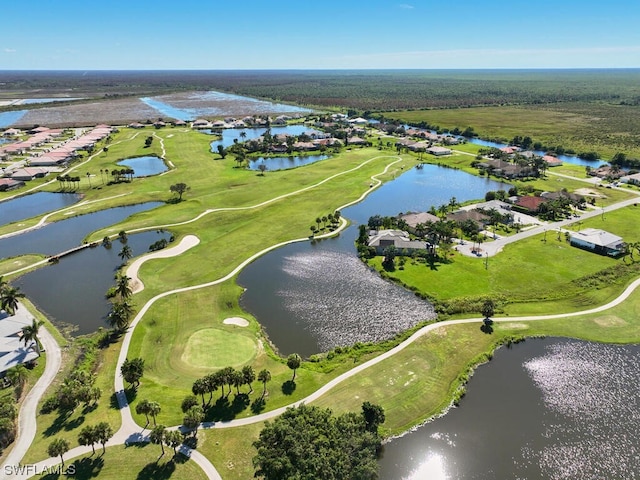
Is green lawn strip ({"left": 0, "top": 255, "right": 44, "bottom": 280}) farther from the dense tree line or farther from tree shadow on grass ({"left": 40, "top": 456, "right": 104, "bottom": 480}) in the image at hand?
the dense tree line

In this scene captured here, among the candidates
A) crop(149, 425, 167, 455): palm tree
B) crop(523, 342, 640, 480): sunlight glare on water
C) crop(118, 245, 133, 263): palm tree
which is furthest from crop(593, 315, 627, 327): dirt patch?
crop(118, 245, 133, 263): palm tree

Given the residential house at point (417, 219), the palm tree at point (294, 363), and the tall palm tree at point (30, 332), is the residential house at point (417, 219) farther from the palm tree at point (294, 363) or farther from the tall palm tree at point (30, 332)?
the tall palm tree at point (30, 332)

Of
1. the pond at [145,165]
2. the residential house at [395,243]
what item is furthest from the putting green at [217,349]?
the pond at [145,165]

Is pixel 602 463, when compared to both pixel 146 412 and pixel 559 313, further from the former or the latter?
pixel 146 412

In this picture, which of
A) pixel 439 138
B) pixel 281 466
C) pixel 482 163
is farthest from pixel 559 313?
pixel 439 138

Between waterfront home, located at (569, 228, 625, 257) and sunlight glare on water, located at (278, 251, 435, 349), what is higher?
waterfront home, located at (569, 228, 625, 257)

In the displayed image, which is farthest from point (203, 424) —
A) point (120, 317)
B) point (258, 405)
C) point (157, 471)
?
point (120, 317)
